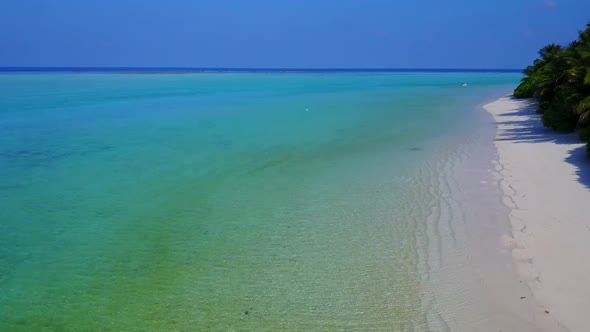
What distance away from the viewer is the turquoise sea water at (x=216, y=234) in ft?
19.1

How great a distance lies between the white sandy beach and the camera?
556cm

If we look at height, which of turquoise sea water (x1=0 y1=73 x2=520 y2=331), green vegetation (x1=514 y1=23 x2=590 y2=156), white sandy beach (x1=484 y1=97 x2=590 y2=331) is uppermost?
green vegetation (x1=514 y1=23 x2=590 y2=156)

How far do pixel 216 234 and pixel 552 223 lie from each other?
17.6ft

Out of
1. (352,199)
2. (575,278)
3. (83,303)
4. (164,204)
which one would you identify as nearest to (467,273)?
(575,278)

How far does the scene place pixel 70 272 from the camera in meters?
6.94

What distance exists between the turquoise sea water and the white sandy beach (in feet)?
4.46

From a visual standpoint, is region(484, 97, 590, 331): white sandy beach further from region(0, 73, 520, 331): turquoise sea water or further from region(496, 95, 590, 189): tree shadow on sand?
region(0, 73, 520, 331): turquoise sea water

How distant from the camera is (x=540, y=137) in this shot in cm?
1659

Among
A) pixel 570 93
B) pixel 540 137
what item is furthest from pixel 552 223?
pixel 570 93

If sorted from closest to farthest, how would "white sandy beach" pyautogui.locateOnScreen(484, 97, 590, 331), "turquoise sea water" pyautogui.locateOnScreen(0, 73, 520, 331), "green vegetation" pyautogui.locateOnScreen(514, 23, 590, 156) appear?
"white sandy beach" pyautogui.locateOnScreen(484, 97, 590, 331) < "turquoise sea water" pyautogui.locateOnScreen(0, 73, 520, 331) < "green vegetation" pyautogui.locateOnScreen(514, 23, 590, 156)

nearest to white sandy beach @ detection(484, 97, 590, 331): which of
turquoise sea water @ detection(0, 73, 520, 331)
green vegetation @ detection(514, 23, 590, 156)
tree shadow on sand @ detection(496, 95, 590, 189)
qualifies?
tree shadow on sand @ detection(496, 95, 590, 189)

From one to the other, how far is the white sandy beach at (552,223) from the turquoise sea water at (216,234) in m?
1.36

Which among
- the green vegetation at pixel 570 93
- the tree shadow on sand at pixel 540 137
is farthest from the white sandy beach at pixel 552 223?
the green vegetation at pixel 570 93

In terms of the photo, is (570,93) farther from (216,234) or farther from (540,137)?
(216,234)
